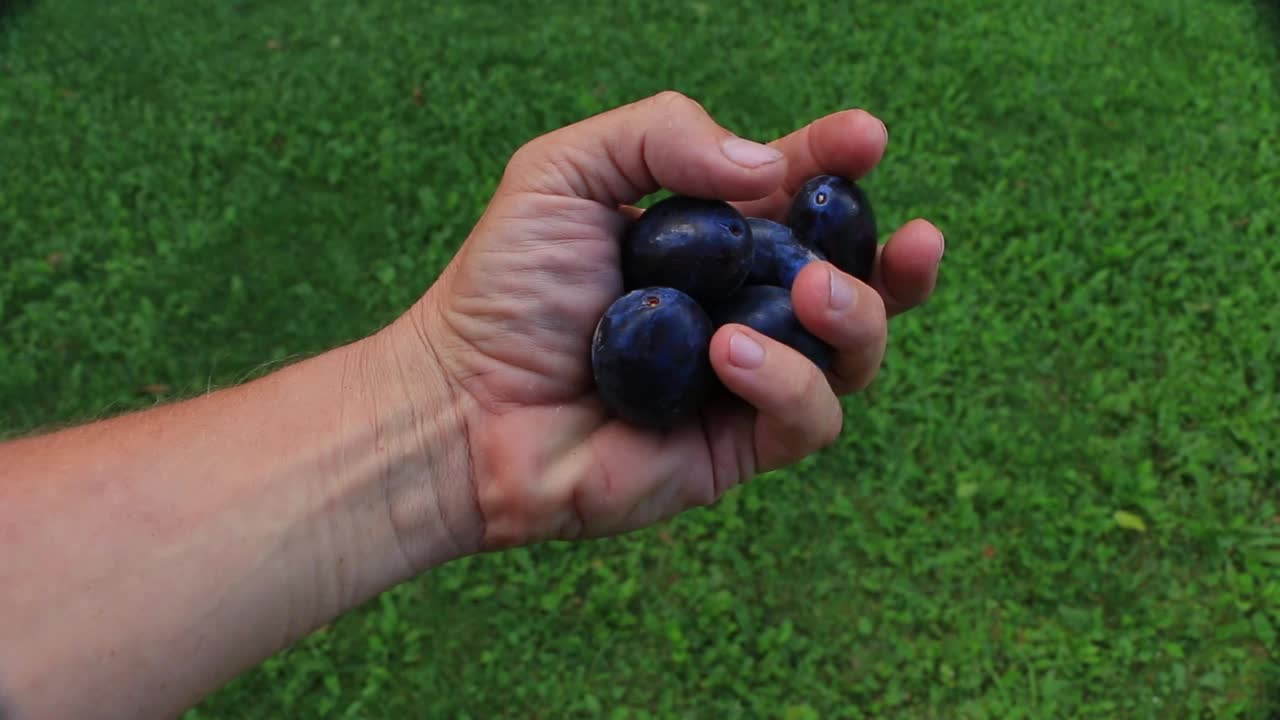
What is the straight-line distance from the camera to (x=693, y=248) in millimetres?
1880

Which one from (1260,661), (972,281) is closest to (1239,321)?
(972,281)

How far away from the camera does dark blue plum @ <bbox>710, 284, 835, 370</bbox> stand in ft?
6.20

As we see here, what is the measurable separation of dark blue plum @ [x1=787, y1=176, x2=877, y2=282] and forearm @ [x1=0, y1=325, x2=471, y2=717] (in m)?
0.84

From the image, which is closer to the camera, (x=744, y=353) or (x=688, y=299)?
(x=744, y=353)

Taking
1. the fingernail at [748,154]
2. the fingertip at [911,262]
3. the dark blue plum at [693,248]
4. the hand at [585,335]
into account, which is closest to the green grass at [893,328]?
the hand at [585,335]

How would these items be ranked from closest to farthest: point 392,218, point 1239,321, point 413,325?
point 413,325 → point 1239,321 → point 392,218

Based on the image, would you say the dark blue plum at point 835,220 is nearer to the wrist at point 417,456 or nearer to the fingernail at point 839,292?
the fingernail at point 839,292

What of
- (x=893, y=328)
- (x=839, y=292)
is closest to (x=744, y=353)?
(x=839, y=292)

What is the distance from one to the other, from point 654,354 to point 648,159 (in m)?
0.45

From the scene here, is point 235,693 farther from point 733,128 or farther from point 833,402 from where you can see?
point 733,128

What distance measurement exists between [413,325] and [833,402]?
932 millimetres

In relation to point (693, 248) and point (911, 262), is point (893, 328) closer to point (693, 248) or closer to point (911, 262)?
point (911, 262)

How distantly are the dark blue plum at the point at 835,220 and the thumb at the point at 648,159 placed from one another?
15 centimetres

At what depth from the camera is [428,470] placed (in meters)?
2.03
